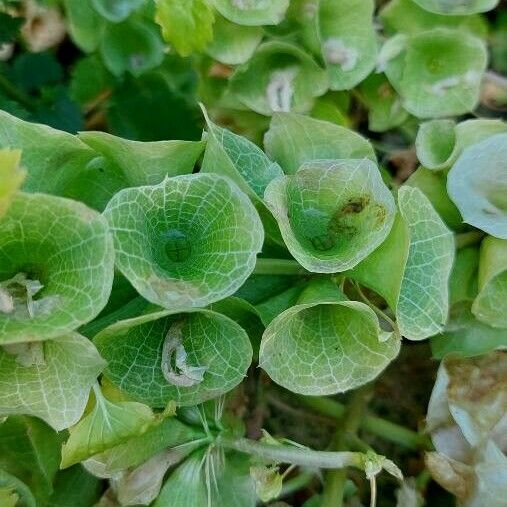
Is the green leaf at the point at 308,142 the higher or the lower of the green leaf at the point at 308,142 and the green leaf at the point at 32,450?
the higher

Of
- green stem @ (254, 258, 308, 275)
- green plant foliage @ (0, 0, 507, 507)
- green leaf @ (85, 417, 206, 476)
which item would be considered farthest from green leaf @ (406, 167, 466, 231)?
green leaf @ (85, 417, 206, 476)

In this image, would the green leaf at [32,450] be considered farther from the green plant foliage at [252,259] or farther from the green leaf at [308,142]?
the green leaf at [308,142]

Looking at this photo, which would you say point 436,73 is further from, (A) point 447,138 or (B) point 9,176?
(B) point 9,176

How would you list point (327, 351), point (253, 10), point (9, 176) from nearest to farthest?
point (9, 176) < point (327, 351) < point (253, 10)

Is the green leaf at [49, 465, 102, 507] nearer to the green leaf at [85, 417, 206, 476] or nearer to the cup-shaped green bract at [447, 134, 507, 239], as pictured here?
the green leaf at [85, 417, 206, 476]

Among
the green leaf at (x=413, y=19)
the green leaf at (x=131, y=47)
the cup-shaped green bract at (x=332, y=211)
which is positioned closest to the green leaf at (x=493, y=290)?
the cup-shaped green bract at (x=332, y=211)

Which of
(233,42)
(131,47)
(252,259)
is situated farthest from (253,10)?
(252,259)

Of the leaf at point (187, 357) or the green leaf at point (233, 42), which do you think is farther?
the green leaf at point (233, 42)

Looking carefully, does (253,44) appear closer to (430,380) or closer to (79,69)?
(79,69)
